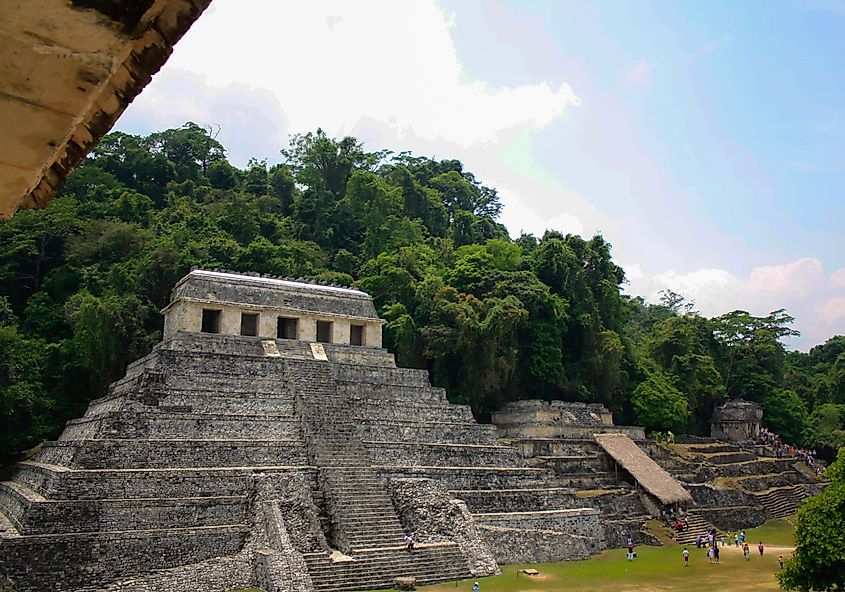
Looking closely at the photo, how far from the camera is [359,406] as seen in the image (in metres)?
Result: 22.4

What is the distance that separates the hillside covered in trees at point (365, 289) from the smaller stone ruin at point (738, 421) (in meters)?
1.26

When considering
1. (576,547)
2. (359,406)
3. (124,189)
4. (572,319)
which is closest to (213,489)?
(359,406)

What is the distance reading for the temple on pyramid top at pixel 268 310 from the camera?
23766 millimetres

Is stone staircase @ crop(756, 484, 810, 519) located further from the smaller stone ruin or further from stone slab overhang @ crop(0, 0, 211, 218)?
stone slab overhang @ crop(0, 0, 211, 218)

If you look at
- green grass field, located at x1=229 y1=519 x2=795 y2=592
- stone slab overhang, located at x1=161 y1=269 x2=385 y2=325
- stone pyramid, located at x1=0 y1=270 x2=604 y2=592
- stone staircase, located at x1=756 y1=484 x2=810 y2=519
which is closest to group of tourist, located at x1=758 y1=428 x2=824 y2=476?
stone staircase, located at x1=756 y1=484 x2=810 y2=519

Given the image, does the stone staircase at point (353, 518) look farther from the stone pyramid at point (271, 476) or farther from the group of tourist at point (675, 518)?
the group of tourist at point (675, 518)

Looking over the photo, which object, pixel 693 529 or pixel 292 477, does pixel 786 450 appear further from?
pixel 292 477

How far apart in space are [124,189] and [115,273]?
46.2 ft

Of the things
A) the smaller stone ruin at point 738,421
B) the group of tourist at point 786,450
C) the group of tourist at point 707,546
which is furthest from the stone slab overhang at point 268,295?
the group of tourist at point 786,450

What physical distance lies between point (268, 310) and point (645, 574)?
13.6m

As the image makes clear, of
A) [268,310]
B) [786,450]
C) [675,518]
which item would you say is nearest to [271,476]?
[268,310]

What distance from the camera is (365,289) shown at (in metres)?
34.5

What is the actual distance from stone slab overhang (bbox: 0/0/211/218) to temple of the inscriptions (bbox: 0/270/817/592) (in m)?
14.5

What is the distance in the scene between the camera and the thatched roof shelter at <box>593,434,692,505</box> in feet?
87.4
